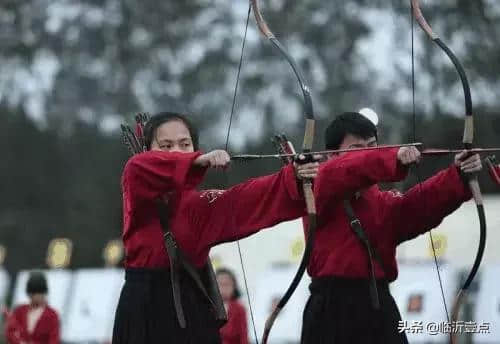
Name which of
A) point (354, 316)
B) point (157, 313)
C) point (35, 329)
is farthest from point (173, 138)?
point (35, 329)

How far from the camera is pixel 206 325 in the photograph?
5.11m

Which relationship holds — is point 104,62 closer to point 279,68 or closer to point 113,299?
point 279,68

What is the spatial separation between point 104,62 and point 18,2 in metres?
2.83

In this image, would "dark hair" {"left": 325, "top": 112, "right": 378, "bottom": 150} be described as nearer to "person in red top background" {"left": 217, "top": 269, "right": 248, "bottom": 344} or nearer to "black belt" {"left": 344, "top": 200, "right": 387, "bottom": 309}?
"black belt" {"left": 344, "top": 200, "right": 387, "bottom": 309}

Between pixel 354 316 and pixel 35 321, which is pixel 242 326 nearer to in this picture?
pixel 35 321

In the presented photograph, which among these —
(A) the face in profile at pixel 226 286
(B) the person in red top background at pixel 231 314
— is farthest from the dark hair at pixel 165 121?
(A) the face in profile at pixel 226 286

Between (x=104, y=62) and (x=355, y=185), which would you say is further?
(x=104, y=62)

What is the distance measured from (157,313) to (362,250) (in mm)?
967

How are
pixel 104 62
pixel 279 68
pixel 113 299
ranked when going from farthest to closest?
pixel 104 62
pixel 279 68
pixel 113 299

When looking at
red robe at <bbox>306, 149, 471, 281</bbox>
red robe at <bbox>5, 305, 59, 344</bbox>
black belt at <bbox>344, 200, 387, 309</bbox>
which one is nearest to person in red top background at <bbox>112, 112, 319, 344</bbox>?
red robe at <bbox>306, 149, 471, 281</bbox>

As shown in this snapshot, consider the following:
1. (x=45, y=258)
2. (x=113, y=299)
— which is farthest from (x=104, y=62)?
(x=113, y=299)

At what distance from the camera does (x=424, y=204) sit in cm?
548

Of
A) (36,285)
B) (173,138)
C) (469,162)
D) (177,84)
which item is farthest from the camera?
(177,84)

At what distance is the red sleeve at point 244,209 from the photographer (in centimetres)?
501
